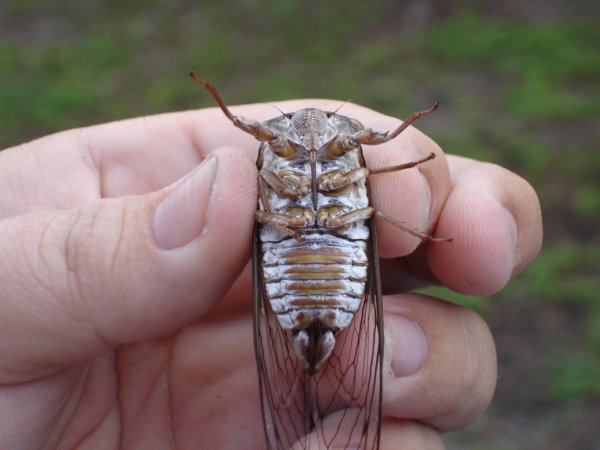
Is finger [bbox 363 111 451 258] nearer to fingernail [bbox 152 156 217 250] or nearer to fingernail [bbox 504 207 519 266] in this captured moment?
fingernail [bbox 504 207 519 266]

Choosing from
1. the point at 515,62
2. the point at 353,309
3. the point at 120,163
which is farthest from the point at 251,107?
the point at 515,62

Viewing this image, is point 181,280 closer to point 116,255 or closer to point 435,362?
point 116,255

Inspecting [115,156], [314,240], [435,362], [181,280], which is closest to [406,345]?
[435,362]

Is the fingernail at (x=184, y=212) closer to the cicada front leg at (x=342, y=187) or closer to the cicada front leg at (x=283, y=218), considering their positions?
the cicada front leg at (x=283, y=218)

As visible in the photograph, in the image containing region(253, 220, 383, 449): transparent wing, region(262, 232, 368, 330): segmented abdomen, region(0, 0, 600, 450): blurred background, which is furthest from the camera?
region(0, 0, 600, 450): blurred background

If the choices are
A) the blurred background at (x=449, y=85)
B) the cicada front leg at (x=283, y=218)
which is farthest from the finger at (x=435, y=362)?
the blurred background at (x=449, y=85)

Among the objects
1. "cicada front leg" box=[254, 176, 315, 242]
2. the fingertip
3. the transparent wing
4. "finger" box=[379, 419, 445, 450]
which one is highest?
"cicada front leg" box=[254, 176, 315, 242]

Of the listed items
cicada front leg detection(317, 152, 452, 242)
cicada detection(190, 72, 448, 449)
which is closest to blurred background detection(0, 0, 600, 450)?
cicada detection(190, 72, 448, 449)
